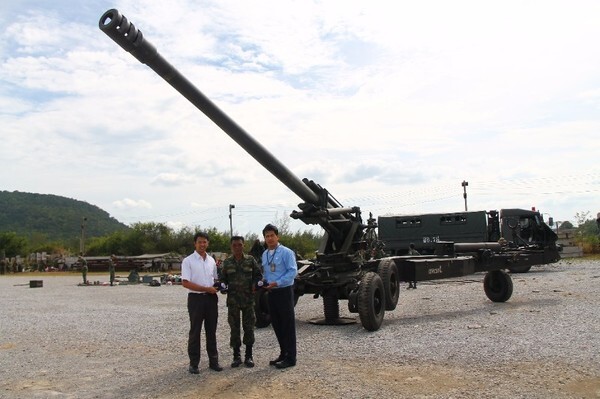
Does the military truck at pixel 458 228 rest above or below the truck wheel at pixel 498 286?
above

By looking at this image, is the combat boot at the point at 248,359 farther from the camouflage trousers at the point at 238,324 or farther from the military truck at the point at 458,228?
the military truck at the point at 458,228

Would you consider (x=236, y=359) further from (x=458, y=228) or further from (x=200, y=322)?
(x=458, y=228)

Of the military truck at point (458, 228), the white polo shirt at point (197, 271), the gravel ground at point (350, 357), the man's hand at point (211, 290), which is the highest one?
the military truck at point (458, 228)

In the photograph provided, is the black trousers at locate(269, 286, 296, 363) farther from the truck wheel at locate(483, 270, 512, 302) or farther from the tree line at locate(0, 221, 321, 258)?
the tree line at locate(0, 221, 321, 258)

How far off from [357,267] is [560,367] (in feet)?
15.5

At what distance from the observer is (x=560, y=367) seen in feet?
20.4

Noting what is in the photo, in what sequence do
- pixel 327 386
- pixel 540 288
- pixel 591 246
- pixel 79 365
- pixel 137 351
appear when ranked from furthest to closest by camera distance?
1. pixel 591 246
2. pixel 540 288
3. pixel 137 351
4. pixel 79 365
5. pixel 327 386

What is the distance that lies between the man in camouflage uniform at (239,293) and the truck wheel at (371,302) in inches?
100

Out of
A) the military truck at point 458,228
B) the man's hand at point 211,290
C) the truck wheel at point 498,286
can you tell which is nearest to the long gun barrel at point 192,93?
the man's hand at point 211,290

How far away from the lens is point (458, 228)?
2391cm

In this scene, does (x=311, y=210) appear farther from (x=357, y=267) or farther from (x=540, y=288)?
(x=540, y=288)

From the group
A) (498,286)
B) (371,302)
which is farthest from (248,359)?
(498,286)

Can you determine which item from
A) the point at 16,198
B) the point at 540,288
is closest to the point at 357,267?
the point at 540,288

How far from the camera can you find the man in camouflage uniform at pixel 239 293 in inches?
270
